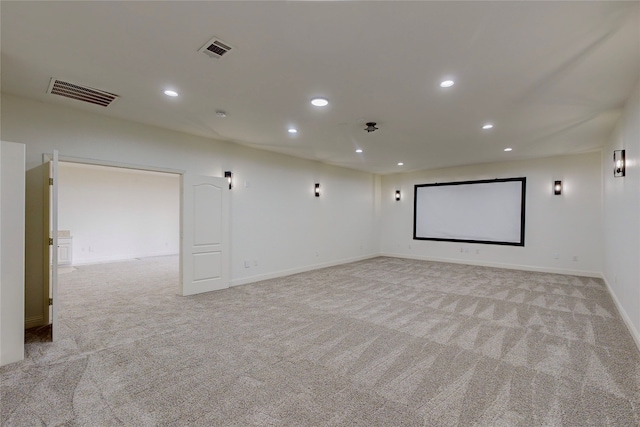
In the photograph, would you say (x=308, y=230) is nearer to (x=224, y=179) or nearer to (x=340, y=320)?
(x=224, y=179)

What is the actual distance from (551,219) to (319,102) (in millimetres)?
6265

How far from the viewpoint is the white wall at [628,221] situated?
10.00ft

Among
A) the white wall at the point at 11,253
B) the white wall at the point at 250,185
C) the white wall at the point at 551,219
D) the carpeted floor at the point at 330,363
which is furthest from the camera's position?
the white wall at the point at 551,219


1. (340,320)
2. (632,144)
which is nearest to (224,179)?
(340,320)

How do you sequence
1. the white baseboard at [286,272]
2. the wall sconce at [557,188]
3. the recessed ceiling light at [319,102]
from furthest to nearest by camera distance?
the wall sconce at [557,188] → the white baseboard at [286,272] → the recessed ceiling light at [319,102]

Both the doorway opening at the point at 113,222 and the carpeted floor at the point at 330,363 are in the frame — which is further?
the doorway opening at the point at 113,222

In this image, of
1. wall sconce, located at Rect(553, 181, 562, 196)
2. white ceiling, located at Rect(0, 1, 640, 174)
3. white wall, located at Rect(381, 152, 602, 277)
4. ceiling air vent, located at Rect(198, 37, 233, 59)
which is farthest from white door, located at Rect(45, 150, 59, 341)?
wall sconce, located at Rect(553, 181, 562, 196)

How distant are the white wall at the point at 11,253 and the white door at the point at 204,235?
2119 mm

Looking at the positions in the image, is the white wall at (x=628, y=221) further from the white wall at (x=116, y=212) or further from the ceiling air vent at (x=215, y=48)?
the white wall at (x=116, y=212)

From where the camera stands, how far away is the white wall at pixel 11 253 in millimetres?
2648

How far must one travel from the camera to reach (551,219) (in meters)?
6.62

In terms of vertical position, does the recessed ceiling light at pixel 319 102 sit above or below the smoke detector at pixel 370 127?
above

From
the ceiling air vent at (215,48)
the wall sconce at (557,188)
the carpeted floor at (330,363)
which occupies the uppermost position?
the ceiling air vent at (215,48)

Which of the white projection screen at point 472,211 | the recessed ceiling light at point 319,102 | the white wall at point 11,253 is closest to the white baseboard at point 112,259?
the white wall at point 11,253
